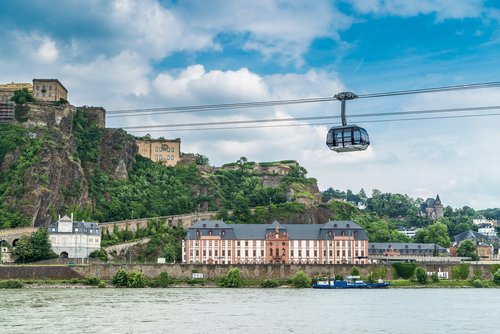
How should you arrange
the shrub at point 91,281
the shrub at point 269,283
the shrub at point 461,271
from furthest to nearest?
the shrub at point 461,271
the shrub at point 269,283
the shrub at point 91,281

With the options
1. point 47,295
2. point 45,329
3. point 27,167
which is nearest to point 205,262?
point 27,167

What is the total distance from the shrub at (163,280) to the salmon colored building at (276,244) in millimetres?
12961

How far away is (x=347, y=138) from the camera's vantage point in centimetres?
3241

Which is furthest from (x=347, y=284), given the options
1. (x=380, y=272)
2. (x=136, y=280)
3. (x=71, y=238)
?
(x=71, y=238)

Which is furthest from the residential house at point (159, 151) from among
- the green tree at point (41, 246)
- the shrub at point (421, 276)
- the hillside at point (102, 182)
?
the shrub at point (421, 276)

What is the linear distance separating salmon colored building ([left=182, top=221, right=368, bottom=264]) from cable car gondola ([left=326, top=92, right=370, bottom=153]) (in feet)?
244

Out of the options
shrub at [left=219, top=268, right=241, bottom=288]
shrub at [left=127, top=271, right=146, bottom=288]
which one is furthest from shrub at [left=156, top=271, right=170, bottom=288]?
shrub at [left=219, top=268, right=241, bottom=288]

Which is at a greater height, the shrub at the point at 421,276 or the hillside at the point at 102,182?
the hillside at the point at 102,182

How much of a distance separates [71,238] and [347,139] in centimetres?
7376

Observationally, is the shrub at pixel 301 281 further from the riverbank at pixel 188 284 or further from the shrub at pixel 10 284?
the shrub at pixel 10 284

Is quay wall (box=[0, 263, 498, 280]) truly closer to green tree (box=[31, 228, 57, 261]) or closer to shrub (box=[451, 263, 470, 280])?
shrub (box=[451, 263, 470, 280])

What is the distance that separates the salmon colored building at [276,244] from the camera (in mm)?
105688

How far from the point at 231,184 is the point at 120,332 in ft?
333

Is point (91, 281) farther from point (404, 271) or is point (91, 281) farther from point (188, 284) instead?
point (404, 271)
